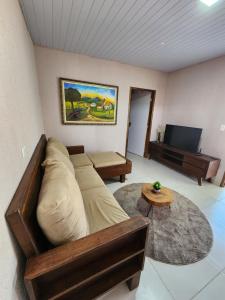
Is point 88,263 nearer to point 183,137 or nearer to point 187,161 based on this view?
point 187,161

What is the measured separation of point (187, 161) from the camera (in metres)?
3.05

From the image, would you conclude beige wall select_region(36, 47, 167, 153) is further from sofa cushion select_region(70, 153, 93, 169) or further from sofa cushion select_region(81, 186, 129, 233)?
sofa cushion select_region(81, 186, 129, 233)

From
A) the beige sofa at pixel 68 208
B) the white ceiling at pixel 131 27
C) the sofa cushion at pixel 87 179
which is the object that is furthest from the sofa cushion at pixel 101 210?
the white ceiling at pixel 131 27

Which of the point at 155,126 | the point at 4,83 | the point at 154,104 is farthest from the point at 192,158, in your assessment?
the point at 4,83

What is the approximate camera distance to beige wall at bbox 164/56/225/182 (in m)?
2.75

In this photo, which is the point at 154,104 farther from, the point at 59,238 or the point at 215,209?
the point at 59,238

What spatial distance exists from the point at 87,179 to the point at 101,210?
25.0 inches

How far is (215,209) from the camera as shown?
2172mm

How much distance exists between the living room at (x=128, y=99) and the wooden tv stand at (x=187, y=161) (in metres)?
0.08

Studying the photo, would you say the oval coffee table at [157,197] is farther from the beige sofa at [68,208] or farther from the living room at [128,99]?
the beige sofa at [68,208]

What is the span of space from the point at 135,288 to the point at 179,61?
12.4 ft

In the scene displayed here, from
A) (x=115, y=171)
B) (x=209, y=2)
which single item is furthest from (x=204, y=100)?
(x=115, y=171)

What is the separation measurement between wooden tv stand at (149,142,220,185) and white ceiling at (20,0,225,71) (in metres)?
1.95

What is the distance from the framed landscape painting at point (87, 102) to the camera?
9.49ft
